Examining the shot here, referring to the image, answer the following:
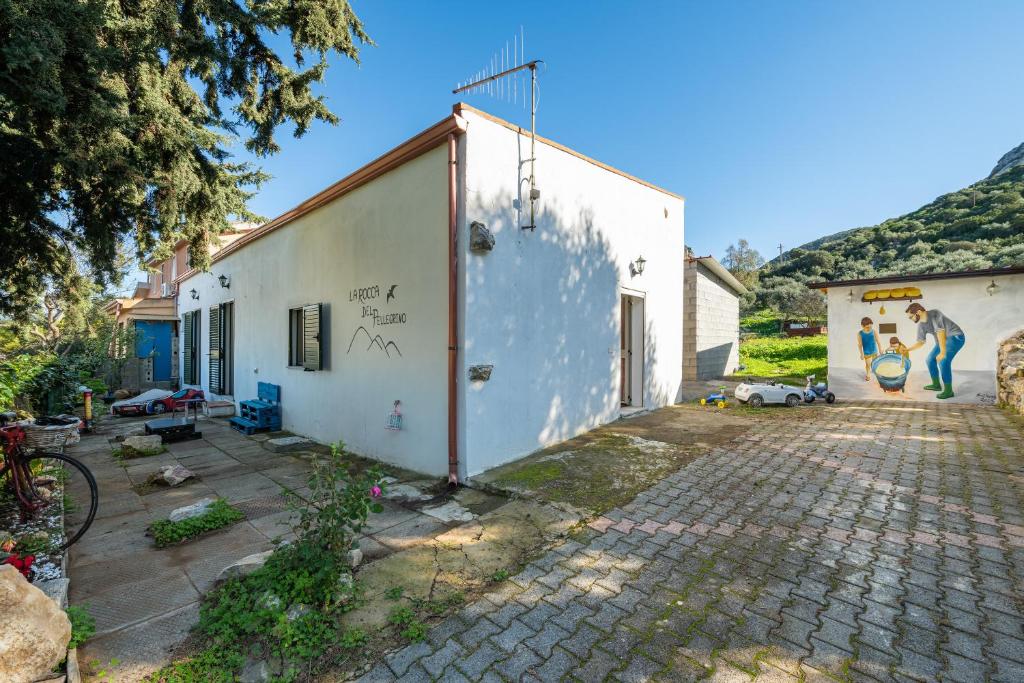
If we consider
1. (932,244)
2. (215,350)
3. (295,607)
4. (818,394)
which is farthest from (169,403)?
(932,244)

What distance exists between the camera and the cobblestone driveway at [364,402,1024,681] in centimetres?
191

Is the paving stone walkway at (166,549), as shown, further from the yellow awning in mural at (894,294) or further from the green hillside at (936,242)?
the green hillside at (936,242)

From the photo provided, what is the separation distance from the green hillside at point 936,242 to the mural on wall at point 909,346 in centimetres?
1895

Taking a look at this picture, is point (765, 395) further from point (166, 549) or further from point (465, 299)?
point (166, 549)

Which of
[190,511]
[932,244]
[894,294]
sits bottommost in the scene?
[190,511]

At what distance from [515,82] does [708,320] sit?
9.29 m

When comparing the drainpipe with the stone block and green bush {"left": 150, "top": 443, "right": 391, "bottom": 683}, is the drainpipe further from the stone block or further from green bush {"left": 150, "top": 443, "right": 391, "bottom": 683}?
the stone block

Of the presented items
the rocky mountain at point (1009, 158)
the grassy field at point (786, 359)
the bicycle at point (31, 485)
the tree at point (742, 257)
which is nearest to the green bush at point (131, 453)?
the bicycle at point (31, 485)

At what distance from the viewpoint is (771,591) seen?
2439 millimetres

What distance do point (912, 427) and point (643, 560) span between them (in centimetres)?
650

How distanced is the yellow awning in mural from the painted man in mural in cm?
20

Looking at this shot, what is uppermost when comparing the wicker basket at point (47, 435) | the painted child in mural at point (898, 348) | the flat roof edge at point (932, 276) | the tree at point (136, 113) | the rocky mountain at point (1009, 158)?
the rocky mountain at point (1009, 158)

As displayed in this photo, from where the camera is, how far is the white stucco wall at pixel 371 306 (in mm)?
4789

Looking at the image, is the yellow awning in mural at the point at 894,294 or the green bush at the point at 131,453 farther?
the yellow awning in mural at the point at 894,294
